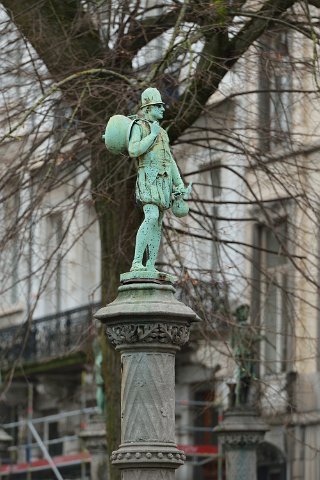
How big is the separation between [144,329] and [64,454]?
28082 mm

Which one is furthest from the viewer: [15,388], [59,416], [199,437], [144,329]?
[15,388]

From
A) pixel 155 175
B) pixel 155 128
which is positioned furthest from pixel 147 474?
pixel 155 128

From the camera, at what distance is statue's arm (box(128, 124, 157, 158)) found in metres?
16.7

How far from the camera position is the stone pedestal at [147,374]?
1593 cm

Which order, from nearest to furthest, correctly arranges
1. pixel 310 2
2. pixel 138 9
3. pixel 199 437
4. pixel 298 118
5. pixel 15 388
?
1. pixel 310 2
2. pixel 138 9
3. pixel 298 118
4. pixel 199 437
5. pixel 15 388

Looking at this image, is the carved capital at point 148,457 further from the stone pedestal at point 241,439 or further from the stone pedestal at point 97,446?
the stone pedestal at point 97,446

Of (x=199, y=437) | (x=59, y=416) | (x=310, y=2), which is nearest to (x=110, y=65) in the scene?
(x=310, y=2)

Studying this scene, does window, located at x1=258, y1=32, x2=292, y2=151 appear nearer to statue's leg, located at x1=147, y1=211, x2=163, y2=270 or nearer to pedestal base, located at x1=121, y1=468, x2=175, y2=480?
statue's leg, located at x1=147, y1=211, x2=163, y2=270

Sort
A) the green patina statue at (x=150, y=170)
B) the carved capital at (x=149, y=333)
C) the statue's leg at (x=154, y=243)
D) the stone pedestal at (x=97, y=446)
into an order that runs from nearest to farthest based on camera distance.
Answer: the carved capital at (x=149, y=333)
the statue's leg at (x=154, y=243)
the green patina statue at (x=150, y=170)
the stone pedestal at (x=97, y=446)

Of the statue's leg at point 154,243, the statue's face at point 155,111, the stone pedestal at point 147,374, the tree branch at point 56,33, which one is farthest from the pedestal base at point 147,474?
the tree branch at point 56,33

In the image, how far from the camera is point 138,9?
25.2 m

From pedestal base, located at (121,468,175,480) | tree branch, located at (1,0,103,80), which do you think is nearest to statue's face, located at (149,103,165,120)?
pedestal base, located at (121,468,175,480)

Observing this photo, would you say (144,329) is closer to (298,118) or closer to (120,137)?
(120,137)

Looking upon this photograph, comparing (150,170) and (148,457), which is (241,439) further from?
(148,457)
